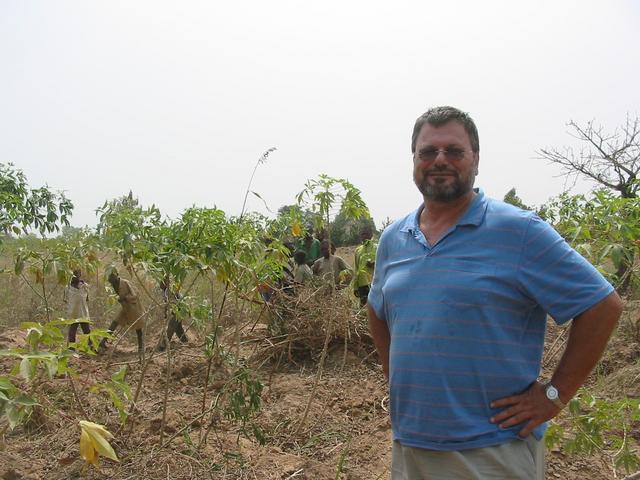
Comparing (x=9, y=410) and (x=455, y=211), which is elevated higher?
(x=455, y=211)

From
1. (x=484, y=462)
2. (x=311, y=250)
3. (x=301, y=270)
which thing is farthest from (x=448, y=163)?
(x=311, y=250)

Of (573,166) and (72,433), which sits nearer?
(72,433)

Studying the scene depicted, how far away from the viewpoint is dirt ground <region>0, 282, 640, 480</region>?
3.34 metres

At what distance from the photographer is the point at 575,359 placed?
160cm

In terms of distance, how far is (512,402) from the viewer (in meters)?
1.55

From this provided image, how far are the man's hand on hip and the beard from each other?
0.58m

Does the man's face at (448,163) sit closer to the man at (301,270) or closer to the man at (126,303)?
the man at (301,270)

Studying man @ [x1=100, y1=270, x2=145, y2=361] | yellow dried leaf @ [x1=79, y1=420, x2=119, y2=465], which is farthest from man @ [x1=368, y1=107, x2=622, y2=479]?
man @ [x1=100, y1=270, x2=145, y2=361]

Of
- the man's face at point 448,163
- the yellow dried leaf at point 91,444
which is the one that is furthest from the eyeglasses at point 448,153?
the yellow dried leaf at point 91,444

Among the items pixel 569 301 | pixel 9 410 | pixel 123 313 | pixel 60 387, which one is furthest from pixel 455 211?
pixel 123 313

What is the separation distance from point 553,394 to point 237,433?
2795mm

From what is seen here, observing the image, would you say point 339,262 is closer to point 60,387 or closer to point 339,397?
point 339,397

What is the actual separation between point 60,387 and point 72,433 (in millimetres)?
1114

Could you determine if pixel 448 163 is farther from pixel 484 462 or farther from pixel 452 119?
pixel 484 462
